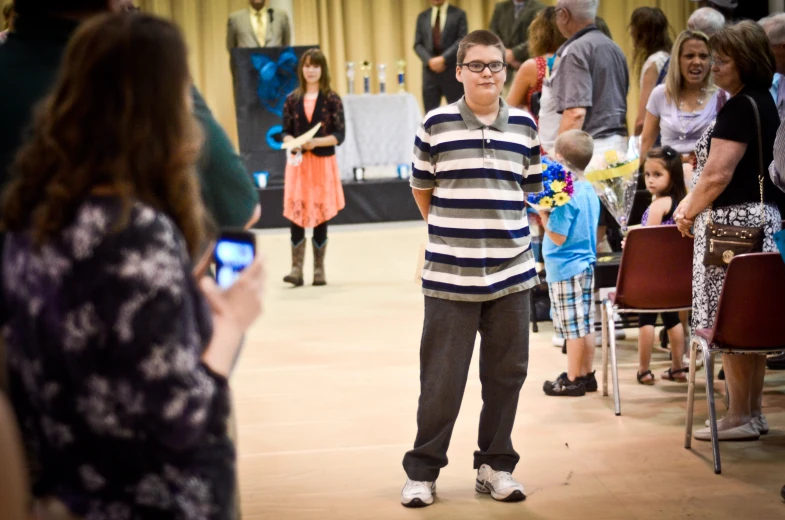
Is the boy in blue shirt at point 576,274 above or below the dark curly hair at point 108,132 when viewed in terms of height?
below

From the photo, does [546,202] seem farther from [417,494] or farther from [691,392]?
[417,494]

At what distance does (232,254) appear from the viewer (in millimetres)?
1750

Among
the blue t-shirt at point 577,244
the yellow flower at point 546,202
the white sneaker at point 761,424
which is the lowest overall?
the white sneaker at point 761,424

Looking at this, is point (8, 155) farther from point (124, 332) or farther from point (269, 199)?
point (269, 199)

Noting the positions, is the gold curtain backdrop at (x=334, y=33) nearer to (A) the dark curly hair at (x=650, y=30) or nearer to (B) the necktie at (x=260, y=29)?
(B) the necktie at (x=260, y=29)

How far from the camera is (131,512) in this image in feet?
4.90

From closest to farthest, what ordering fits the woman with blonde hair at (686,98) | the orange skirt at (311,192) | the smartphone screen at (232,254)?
1. the smartphone screen at (232,254)
2. the woman with blonde hair at (686,98)
3. the orange skirt at (311,192)

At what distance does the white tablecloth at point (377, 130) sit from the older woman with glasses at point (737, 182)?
24.3 ft

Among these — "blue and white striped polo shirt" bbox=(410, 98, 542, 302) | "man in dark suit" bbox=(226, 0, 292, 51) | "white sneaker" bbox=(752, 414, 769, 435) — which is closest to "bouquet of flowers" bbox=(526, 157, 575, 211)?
"blue and white striped polo shirt" bbox=(410, 98, 542, 302)

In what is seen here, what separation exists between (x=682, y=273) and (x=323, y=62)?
4.05 metres

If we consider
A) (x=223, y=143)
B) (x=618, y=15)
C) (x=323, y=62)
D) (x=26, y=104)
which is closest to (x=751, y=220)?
(x=223, y=143)

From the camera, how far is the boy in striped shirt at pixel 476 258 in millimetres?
3236

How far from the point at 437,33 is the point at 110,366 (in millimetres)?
9252

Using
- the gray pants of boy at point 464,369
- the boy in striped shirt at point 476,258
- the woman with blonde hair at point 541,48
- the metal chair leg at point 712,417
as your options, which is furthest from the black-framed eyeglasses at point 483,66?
the woman with blonde hair at point 541,48
